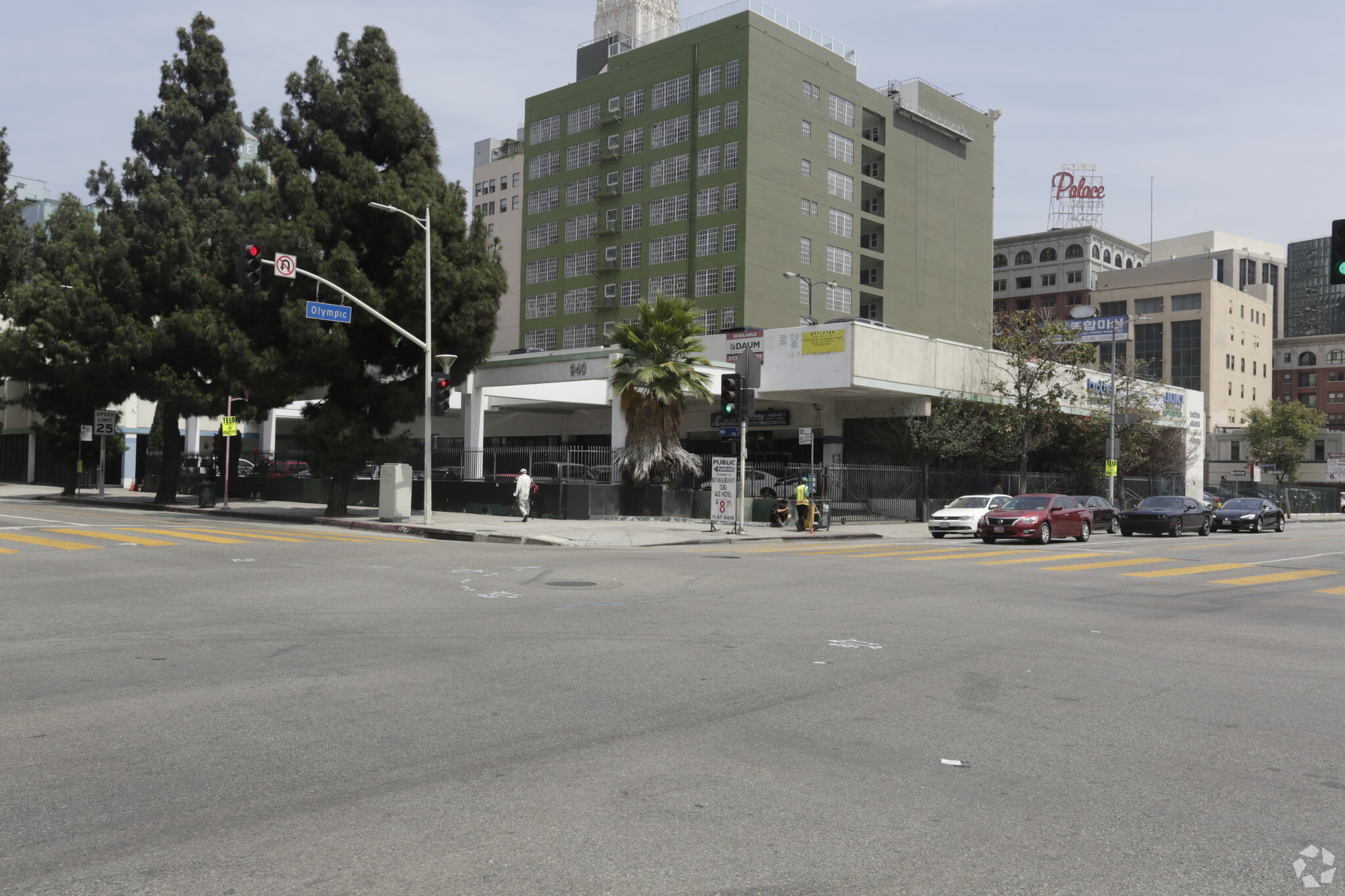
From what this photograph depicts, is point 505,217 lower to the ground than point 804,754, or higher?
higher

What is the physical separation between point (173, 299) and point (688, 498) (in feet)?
67.0

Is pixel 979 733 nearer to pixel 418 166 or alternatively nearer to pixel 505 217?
pixel 418 166

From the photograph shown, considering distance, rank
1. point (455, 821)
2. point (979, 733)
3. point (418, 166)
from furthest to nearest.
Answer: point (418, 166)
point (979, 733)
point (455, 821)

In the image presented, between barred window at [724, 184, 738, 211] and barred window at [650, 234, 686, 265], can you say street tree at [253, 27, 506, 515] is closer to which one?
barred window at [724, 184, 738, 211]

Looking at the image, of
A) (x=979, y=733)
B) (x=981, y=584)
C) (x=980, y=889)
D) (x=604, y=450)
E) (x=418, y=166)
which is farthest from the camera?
(x=604, y=450)

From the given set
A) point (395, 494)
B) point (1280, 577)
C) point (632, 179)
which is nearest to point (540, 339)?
point (632, 179)

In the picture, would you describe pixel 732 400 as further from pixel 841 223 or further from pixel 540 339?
pixel 540 339

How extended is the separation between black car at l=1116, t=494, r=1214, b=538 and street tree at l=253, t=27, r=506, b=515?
22.7 m

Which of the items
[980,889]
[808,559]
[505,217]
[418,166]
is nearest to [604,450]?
[418,166]

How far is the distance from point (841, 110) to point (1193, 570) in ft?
190

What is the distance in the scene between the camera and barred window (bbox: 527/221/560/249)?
79.0 m

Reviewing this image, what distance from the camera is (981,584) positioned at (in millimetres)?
16234

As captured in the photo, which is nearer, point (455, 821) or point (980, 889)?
point (980, 889)

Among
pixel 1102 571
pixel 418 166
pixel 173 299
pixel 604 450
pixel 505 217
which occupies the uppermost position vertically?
pixel 505 217
